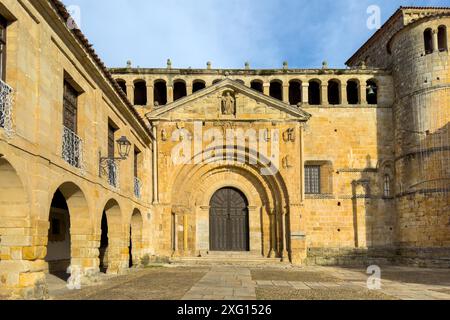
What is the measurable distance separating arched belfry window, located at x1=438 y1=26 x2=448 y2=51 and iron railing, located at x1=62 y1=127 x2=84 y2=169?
1885cm

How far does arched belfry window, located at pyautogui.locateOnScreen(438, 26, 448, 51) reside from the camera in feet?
81.9

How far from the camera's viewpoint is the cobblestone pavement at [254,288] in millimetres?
12039

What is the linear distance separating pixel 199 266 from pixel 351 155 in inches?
381

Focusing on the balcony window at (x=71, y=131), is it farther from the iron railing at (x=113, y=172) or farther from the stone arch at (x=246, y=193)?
the stone arch at (x=246, y=193)

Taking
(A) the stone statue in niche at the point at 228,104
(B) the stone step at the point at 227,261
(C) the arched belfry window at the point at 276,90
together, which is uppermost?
(C) the arched belfry window at the point at 276,90

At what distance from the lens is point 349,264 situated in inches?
1008

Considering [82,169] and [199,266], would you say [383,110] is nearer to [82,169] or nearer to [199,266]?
[199,266]

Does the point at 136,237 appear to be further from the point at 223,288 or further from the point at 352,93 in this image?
the point at 352,93

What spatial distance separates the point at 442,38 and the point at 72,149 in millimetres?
19790

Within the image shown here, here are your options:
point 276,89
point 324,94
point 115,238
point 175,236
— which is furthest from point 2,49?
point 276,89

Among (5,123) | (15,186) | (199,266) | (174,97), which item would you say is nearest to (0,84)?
(5,123)

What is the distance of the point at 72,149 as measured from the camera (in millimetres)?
13188

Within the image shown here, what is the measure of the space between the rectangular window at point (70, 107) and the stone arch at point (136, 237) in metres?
8.42

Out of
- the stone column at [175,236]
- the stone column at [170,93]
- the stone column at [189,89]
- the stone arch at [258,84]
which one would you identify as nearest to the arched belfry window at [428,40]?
the stone arch at [258,84]
